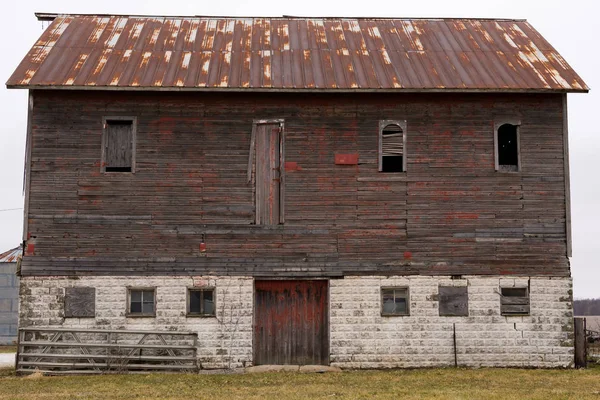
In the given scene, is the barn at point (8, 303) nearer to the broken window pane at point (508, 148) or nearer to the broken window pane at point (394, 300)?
the broken window pane at point (394, 300)

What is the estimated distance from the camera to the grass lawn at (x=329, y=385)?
51.1ft

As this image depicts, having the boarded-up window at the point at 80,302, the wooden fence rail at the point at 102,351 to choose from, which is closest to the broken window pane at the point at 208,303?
the wooden fence rail at the point at 102,351

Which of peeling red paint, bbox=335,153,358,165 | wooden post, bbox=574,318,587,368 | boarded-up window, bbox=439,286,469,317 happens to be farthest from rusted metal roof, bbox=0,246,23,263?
wooden post, bbox=574,318,587,368

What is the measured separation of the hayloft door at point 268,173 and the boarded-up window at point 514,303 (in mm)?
6003

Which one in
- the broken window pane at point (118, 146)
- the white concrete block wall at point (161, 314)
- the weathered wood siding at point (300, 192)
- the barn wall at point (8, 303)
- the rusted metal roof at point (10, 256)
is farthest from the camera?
the rusted metal roof at point (10, 256)

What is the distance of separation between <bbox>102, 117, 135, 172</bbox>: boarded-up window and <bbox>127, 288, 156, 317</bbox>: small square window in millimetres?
3084

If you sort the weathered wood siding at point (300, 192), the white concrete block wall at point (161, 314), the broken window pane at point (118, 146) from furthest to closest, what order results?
the broken window pane at point (118, 146), the weathered wood siding at point (300, 192), the white concrete block wall at point (161, 314)

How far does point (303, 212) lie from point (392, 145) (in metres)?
2.90

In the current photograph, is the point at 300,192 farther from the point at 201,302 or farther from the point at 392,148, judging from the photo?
the point at 201,302

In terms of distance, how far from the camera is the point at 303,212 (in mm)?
20672

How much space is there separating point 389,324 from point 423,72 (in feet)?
21.7

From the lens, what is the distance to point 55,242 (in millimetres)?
20469

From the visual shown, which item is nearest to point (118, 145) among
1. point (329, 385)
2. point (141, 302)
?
Answer: point (141, 302)

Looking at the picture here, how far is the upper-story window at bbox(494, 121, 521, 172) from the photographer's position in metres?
21.1
